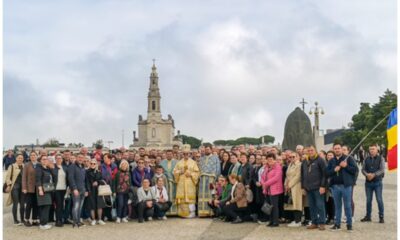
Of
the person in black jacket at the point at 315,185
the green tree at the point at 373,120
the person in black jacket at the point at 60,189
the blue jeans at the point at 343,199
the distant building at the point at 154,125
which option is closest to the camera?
the blue jeans at the point at 343,199

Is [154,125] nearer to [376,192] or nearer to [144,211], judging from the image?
[144,211]

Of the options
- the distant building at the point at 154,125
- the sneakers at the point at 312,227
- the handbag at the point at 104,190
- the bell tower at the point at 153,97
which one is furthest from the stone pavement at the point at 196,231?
the bell tower at the point at 153,97

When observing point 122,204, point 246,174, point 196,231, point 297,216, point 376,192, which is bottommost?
point 196,231

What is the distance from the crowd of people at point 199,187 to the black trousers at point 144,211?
0.03 meters

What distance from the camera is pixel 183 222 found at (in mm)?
13422

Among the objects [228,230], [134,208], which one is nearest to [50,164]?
[134,208]

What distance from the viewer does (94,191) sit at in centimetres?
1344

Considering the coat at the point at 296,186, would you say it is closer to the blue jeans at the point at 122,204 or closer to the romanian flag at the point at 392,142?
the romanian flag at the point at 392,142

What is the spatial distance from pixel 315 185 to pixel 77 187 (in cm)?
567

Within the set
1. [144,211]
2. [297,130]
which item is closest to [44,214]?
[144,211]

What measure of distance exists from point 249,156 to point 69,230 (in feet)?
16.3

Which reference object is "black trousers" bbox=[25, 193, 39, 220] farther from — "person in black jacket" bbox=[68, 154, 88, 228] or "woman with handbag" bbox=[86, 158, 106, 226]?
"woman with handbag" bbox=[86, 158, 106, 226]

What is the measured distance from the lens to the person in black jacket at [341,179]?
11.5m

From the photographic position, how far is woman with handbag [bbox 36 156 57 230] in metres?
12.6
